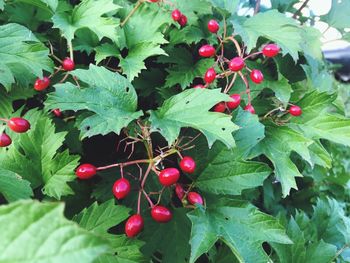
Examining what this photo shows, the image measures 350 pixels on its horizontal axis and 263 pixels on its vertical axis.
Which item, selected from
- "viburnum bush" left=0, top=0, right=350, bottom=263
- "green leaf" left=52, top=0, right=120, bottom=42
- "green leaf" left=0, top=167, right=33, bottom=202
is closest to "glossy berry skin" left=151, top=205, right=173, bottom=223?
"viburnum bush" left=0, top=0, right=350, bottom=263

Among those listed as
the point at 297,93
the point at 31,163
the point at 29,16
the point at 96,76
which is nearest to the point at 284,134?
the point at 297,93

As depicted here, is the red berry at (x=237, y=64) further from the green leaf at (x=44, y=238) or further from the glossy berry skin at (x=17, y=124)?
the green leaf at (x=44, y=238)

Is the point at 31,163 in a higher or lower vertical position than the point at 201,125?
lower

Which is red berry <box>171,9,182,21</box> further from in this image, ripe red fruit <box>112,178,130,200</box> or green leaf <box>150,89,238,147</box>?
ripe red fruit <box>112,178,130,200</box>

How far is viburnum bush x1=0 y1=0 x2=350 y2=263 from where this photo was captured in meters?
1.05

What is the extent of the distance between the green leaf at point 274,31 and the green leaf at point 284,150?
0.27 metres

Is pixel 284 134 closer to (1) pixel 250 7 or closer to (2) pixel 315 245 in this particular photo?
(2) pixel 315 245

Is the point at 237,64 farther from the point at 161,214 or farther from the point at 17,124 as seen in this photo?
the point at 17,124

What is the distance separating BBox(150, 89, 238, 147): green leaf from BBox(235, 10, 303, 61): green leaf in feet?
1.17

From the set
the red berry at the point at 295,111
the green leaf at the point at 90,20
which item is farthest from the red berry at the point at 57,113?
the red berry at the point at 295,111

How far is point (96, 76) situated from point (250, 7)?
109 centimetres

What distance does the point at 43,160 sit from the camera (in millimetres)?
1146

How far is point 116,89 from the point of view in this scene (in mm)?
1126

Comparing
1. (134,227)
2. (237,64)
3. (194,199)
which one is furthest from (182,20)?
(134,227)
